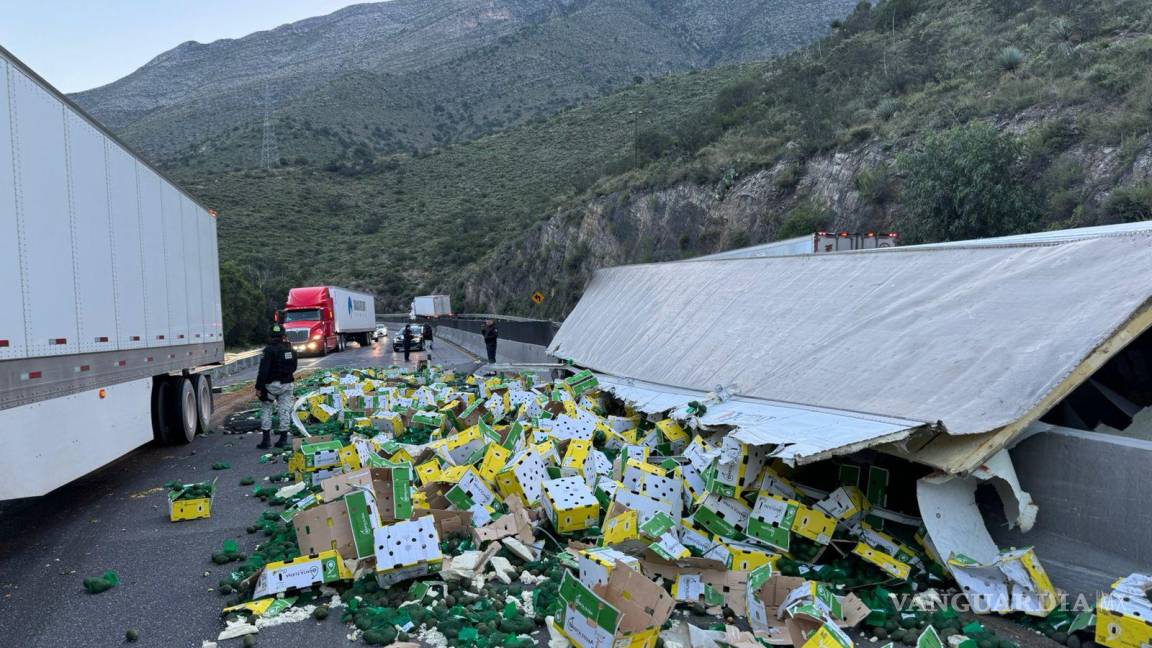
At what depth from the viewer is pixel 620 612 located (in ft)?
15.4

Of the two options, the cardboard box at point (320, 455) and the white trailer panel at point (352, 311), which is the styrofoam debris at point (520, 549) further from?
the white trailer panel at point (352, 311)

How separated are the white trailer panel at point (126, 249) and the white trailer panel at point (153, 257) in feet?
0.77

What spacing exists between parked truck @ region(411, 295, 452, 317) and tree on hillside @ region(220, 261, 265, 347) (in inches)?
472

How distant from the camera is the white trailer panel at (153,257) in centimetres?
1123

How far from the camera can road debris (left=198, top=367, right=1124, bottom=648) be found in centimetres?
523

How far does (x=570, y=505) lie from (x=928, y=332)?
4.16 m

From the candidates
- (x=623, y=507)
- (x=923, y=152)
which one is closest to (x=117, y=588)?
(x=623, y=507)

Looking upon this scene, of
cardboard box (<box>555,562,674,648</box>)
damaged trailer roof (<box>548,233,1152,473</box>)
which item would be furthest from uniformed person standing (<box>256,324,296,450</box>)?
cardboard box (<box>555,562,674,648</box>)

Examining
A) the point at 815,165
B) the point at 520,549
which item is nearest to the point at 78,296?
the point at 520,549

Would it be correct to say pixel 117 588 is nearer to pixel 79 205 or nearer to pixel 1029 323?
pixel 79 205

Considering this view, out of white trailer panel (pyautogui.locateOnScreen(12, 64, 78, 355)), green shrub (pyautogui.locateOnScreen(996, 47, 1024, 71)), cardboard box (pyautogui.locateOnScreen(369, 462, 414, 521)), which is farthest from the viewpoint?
green shrub (pyautogui.locateOnScreen(996, 47, 1024, 71))

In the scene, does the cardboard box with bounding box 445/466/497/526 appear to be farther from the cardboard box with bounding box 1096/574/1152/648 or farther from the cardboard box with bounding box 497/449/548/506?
the cardboard box with bounding box 1096/574/1152/648

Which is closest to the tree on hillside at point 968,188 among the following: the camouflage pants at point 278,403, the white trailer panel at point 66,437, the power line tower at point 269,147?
the camouflage pants at point 278,403

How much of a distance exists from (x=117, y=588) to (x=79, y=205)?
4738 millimetres
